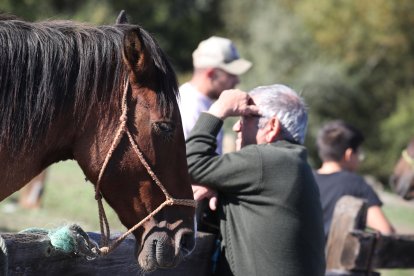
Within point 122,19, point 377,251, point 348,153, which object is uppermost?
point 122,19

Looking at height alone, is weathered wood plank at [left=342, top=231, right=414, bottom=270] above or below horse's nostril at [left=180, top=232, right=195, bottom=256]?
below

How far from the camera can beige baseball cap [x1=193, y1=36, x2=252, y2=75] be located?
5.77m

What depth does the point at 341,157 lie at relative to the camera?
6.65 m

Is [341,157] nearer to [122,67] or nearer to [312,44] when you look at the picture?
[122,67]

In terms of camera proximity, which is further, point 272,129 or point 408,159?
point 408,159

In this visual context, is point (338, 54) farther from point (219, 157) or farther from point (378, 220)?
point (219, 157)

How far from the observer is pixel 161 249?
10.2 feet

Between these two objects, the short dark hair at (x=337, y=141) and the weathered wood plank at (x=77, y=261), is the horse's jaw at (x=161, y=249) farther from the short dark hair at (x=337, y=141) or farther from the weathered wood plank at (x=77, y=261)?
the short dark hair at (x=337, y=141)

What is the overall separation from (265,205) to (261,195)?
51mm

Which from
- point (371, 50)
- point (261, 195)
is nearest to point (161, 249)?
point (261, 195)

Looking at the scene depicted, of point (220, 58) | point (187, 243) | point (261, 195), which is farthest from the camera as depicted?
point (220, 58)

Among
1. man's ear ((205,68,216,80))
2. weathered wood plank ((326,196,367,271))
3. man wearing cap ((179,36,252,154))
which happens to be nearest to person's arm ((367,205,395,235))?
weathered wood plank ((326,196,367,271))

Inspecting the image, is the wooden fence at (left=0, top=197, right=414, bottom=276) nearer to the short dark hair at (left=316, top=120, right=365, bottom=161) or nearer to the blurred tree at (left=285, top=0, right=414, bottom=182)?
the short dark hair at (left=316, top=120, right=365, bottom=161)

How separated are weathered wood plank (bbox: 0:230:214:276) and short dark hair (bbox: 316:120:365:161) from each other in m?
2.86
